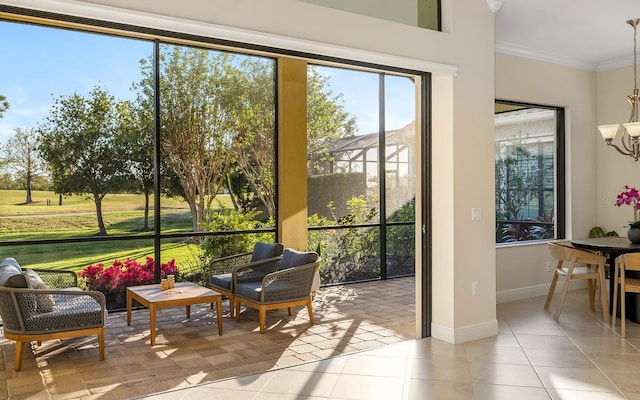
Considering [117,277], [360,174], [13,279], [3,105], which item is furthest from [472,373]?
[3,105]

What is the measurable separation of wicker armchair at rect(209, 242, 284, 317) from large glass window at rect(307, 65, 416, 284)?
4.93 feet

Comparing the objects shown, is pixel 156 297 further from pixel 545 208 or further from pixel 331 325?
pixel 545 208

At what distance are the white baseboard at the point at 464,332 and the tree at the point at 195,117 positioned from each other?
133 inches

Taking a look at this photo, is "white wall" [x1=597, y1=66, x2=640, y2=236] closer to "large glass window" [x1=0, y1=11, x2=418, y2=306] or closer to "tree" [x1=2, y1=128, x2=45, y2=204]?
"large glass window" [x1=0, y1=11, x2=418, y2=306]

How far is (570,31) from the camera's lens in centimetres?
620

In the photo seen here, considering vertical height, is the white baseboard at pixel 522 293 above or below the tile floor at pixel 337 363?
above

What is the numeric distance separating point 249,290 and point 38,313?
194 cm

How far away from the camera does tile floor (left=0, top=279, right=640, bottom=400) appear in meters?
3.81

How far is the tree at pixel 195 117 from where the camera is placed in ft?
22.2

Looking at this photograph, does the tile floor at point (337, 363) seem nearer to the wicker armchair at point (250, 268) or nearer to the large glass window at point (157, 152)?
the wicker armchair at point (250, 268)

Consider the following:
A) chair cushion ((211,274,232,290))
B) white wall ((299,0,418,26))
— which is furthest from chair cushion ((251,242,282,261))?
white wall ((299,0,418,26))

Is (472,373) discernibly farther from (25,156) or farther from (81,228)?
(25,156)

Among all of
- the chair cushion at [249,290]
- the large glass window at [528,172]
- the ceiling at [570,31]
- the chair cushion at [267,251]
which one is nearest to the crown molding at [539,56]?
the ceiling at [570,31]

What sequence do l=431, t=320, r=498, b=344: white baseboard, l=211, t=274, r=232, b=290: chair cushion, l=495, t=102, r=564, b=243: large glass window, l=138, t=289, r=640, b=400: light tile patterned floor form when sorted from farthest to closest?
l=495, t=102, r=564, b=243: large glass window → l=211, t=274, r=232, b=290: chair cushion → l=431, t=320, r=498, b=344: white baseboard → l=138, t=289, r=640, b=400: light tile patterned floor
